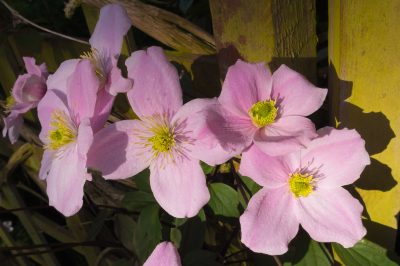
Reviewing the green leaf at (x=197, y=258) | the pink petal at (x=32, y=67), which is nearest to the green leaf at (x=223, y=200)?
the green leaf at (x=197, y=258)

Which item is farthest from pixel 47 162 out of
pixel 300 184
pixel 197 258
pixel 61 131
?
pixel 300 184

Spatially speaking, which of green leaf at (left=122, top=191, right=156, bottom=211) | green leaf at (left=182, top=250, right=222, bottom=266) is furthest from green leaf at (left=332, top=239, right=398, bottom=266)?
green leaf at (left=122, top=191, right=156, bottom=211)

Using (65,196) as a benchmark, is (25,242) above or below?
below

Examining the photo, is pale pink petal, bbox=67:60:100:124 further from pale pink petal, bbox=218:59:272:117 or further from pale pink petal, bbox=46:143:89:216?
pale pink petal, bbox=218:59:272:117

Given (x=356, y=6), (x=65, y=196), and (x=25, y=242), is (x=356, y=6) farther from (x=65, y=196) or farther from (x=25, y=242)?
(x=25, y=242)

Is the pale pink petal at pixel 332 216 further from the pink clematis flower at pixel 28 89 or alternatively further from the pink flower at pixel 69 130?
the pink clematis flower at pixel 28 89

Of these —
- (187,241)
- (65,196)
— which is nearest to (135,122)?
(65,196)
